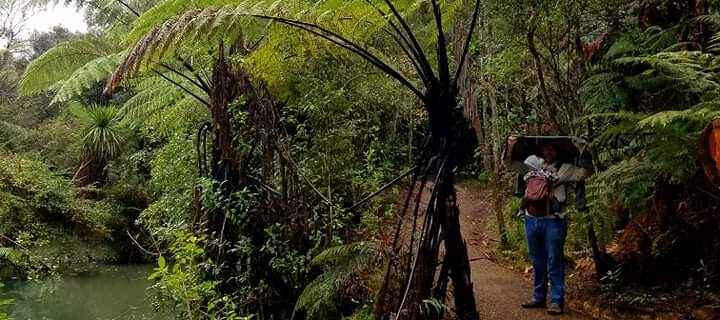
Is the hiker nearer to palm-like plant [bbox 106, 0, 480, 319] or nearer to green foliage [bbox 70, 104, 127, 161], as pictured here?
palm-like plant [bbox 106, 0, 480, 319]

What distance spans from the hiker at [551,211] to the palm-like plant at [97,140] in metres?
10.5

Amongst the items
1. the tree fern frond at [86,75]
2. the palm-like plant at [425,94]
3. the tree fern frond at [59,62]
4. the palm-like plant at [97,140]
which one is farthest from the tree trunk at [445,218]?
the palm-like plant at [97,140]

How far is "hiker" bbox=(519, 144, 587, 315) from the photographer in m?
3.96

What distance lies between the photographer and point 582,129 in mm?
5492

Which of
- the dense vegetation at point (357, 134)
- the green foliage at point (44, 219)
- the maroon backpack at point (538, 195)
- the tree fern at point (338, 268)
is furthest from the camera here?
the green foliage at point (44, 219)

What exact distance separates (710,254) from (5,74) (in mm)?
18379

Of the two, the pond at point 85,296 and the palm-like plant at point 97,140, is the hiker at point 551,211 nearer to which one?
the pond at point 85,296

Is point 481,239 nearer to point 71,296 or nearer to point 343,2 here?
point 343,2

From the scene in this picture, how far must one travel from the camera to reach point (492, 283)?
16.8 ft

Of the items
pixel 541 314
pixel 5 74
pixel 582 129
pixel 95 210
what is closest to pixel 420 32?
pixel 582 129

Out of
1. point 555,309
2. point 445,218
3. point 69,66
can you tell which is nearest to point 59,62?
point 69,66

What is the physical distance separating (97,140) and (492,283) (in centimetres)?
1027

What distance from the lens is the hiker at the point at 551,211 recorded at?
396cm

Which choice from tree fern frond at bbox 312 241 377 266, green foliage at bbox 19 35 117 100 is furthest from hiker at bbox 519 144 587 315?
green foliage at bbox 19 35 117 100
